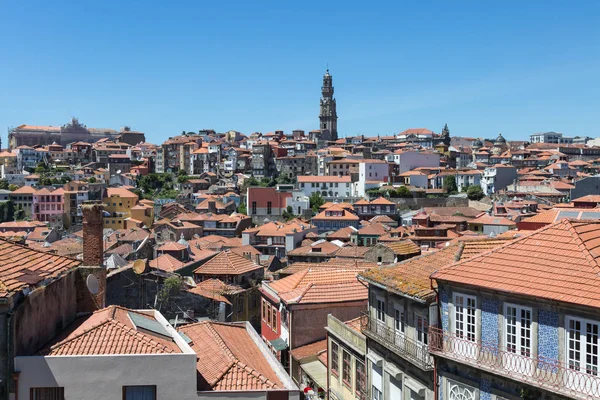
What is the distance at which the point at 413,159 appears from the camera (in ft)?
373

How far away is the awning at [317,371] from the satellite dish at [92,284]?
903 centimetres

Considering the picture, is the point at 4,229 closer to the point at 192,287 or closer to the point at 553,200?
the point at 192,287

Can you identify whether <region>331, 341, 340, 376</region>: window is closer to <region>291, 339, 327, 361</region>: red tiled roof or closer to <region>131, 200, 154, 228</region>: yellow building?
<region>291, 339, 327, 361</region>: red tiled roof

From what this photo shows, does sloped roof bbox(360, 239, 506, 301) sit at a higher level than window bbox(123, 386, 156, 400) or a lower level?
higher

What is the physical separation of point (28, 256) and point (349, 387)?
415 inches

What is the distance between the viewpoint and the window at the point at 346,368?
19047mm

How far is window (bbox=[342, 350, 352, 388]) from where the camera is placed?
1905cm

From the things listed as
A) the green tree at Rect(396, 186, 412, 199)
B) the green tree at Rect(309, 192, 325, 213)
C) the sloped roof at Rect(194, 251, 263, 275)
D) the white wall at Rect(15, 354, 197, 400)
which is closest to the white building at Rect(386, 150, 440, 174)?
the green tree at Rect(396, 186, 412, 199)

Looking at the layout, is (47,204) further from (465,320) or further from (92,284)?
(465,320)

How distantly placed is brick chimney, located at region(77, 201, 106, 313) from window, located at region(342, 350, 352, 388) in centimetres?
789

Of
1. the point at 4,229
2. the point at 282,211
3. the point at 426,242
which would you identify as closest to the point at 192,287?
the point at 426,242

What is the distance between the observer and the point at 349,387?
18.9m

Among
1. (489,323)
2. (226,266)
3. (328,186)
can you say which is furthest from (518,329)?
(328,186)

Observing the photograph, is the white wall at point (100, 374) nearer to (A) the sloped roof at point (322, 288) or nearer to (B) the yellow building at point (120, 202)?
(A) the sloped roof at point (322, 288)
